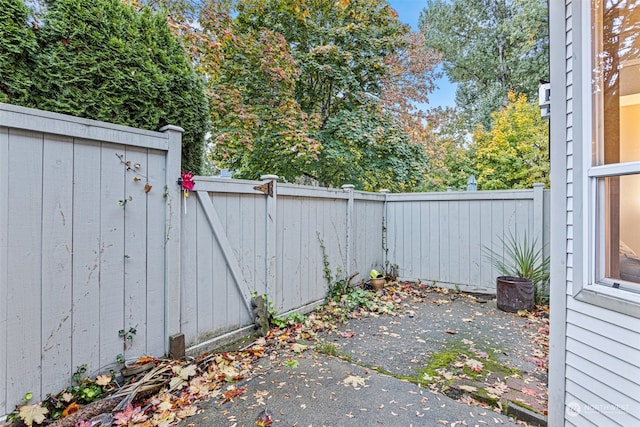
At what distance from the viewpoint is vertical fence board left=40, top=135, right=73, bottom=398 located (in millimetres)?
1706

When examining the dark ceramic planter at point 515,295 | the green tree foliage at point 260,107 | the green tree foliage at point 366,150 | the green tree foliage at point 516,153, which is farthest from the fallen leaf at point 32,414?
the green tree foliage at point 516,153

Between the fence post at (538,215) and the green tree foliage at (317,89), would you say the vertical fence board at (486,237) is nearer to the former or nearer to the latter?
the fence post at (538,215)

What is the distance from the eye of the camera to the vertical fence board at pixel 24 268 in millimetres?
1585

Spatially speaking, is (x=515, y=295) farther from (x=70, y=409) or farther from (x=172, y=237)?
(x=70, y=409)

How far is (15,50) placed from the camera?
1642 millimetres

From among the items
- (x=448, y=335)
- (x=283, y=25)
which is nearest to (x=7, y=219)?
(x=448, y=335)

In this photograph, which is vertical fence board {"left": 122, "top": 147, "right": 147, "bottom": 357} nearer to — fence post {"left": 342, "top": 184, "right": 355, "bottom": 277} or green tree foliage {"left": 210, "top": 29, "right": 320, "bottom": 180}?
fence post {"left": 342, "top": 184, "right": 355, "bottom": 277}

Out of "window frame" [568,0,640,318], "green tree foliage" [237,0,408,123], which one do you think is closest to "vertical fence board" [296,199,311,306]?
"window frame" [568,0,640,318]

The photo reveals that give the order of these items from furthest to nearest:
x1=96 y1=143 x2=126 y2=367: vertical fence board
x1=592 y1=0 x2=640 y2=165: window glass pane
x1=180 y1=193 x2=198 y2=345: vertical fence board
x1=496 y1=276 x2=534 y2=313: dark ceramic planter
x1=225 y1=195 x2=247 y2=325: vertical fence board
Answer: x1=496 y1=276 x2=534 y2=313: dark ceramic planter
x1=225 y1=195 x2=247 y2=325: vertical fence board
x1=180 y1=193 x2=198 y2=345: vertical fence board
x1=96 y1=143 x2=126 y2=367: vertical fence board
x1=592 y1=0 x2=640 y2=165: window glass pane

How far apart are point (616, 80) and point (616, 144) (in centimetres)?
32

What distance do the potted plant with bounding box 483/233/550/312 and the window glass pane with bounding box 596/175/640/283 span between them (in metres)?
2.52

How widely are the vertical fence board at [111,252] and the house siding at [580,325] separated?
269cm

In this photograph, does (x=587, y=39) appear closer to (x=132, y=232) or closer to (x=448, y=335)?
(x=448, y=335)

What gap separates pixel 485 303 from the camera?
419cm
